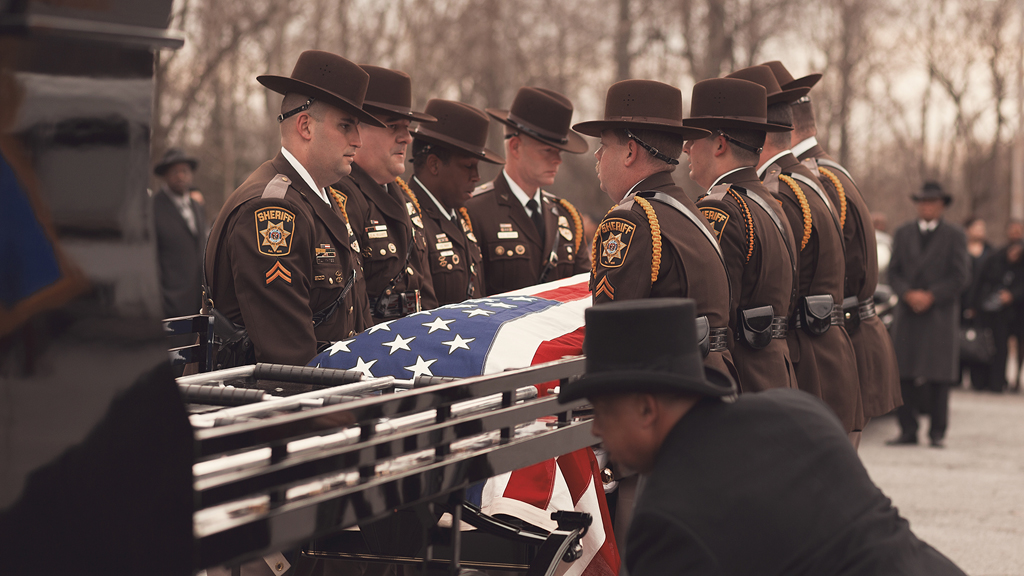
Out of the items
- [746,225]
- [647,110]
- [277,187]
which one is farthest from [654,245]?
[277,187]

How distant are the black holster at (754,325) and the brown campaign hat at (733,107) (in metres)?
0.84

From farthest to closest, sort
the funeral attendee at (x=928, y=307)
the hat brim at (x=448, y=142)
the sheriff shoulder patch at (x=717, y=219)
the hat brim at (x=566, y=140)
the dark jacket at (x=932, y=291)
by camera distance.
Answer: the dark jacket at (x=932, y=291) < the funeral attendee at (x=928, y=307) < the hat brim at (x=566, y=140) < the hat brim at (x=448, y=142) < the sheriff shoulder patch at (x=717, y=219)

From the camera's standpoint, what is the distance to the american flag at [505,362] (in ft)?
10.4

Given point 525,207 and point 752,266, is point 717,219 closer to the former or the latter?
point 752,266

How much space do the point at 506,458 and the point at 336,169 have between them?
1.81 metres

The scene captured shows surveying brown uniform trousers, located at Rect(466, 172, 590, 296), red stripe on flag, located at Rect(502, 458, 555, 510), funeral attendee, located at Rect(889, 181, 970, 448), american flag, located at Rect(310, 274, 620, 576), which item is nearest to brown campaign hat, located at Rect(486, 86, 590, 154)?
brown uniform trousers, located at Rect(466, 172, 590, 296)

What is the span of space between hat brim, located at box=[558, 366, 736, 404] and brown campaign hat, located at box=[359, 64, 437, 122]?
119 inches

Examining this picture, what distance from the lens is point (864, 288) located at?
539 cm

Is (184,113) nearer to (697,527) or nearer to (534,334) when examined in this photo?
(534,334)

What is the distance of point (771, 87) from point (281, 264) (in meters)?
2.93

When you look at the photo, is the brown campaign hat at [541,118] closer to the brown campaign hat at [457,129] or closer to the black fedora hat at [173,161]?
the brown campaign hat at [457,129]

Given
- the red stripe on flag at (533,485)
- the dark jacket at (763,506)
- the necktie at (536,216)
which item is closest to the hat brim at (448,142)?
the necktie at (536,216)

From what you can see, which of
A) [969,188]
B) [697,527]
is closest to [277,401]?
[697,527]

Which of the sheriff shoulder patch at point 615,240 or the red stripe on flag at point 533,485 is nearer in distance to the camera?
the red stripe on flag at point 533,485
